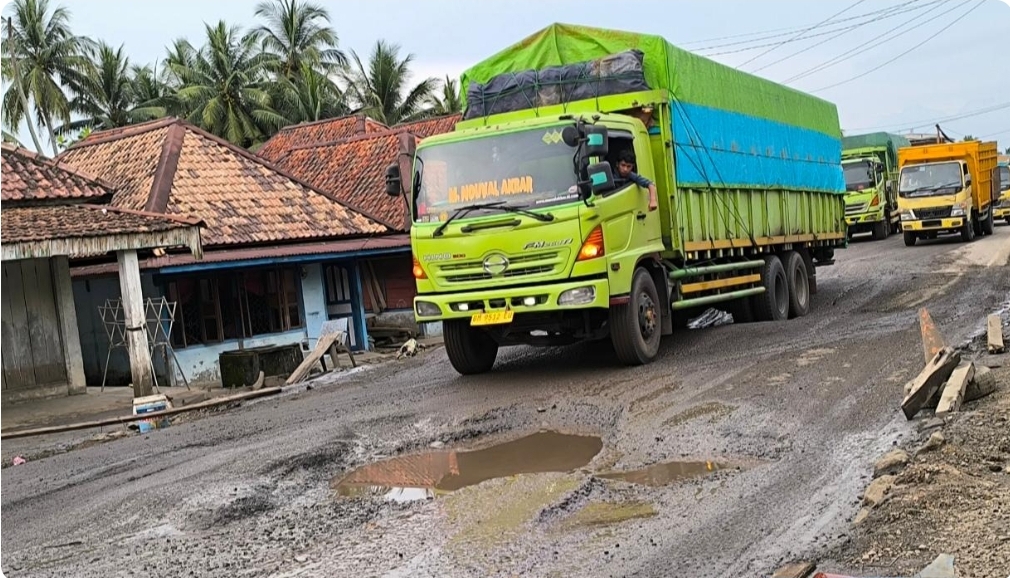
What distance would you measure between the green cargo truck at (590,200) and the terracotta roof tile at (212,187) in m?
8.51

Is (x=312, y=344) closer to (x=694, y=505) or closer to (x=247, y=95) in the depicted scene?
(x=694, y=505)

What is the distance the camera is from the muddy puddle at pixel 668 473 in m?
6.66

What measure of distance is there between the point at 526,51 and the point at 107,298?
35.2ft

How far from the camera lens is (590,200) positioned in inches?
392

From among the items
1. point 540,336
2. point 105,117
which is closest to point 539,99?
point 540,336

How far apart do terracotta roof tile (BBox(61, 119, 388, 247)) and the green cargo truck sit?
27.9 ft

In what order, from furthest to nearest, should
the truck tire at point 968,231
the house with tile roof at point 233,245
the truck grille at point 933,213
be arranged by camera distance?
the truck tire at point 968,231
the truck grille at point 933,213
the house with tile roof at point 233,245

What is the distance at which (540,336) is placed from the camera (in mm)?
10961

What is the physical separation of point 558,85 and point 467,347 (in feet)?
10.8

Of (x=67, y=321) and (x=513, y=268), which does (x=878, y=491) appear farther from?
(x=67, y=321)

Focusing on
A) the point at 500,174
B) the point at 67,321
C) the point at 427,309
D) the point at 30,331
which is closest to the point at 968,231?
the point at 500,174

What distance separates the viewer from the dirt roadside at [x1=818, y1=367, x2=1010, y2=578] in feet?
15.1

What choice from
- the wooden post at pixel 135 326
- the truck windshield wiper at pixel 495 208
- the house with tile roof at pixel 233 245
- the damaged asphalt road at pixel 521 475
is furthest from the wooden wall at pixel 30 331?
the truck windshield wiper at pixel 495 208

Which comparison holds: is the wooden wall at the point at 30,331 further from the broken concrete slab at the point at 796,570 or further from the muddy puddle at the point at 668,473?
the broken concrete slab at the point at 796,570
